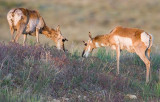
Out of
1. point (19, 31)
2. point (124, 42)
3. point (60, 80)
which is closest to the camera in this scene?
point (60, 80)

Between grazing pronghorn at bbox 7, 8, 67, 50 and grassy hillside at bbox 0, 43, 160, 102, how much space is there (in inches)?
62.1

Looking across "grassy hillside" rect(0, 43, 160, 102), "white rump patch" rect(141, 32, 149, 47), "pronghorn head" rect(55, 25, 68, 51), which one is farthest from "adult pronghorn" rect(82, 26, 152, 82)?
"pronghorn head" rect(55, 25, 68, 51)

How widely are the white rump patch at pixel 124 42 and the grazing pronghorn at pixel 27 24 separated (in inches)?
97.5

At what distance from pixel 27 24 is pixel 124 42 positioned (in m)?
3.05

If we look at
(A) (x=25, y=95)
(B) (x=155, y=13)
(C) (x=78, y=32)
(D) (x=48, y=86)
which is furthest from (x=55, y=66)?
(B) (x=155, y=13)

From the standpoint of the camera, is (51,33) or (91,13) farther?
(91,13)

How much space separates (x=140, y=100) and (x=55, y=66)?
6.94 feet

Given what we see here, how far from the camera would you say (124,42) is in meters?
10.8

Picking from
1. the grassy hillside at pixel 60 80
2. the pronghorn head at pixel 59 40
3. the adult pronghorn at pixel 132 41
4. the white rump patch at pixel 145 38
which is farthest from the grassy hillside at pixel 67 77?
the white rump patch at pixel 145 38

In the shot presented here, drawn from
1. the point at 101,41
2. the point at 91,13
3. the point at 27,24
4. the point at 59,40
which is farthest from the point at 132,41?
the point at 91,13

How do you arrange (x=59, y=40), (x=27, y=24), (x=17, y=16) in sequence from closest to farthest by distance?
Answer: (x=17, y=16) < (x=27, y=24) < (x=59, y=40)

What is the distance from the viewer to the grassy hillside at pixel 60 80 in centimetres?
779

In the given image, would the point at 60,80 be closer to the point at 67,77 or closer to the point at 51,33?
the point at 67,77

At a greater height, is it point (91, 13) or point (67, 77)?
point (91, 13)
